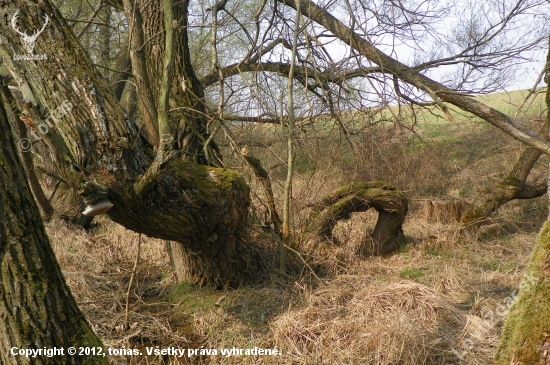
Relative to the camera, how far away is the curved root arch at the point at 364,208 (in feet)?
18.5

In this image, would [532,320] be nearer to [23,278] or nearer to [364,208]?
[23,278]

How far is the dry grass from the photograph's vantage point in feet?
11.9

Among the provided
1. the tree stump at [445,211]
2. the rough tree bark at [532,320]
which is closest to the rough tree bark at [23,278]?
the rough tree bark at [532,320]

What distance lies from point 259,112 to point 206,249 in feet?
5.59

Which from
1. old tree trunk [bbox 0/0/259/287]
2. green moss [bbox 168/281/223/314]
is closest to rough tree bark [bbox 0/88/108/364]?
old tree trunk [bbox 0/0/259/287]

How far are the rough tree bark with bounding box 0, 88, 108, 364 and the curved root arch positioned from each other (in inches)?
139

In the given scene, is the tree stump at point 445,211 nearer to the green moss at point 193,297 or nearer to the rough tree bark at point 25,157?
the green moss at point 193,297

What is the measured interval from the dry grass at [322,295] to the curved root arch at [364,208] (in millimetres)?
183

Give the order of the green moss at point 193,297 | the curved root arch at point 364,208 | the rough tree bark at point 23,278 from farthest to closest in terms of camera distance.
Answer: the curved root arch at point 364,208 → the green moss at point 193,297 → the rough tree bark at point 23,278

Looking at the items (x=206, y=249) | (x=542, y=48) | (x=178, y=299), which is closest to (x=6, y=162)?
(x=206, y=249)

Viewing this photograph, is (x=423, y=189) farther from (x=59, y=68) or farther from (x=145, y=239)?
(x=59, y=68)

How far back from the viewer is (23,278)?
7.22 ft

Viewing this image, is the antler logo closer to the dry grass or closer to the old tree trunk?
the old tree trunk

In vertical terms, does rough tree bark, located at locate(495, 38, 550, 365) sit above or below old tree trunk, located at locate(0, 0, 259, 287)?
below
